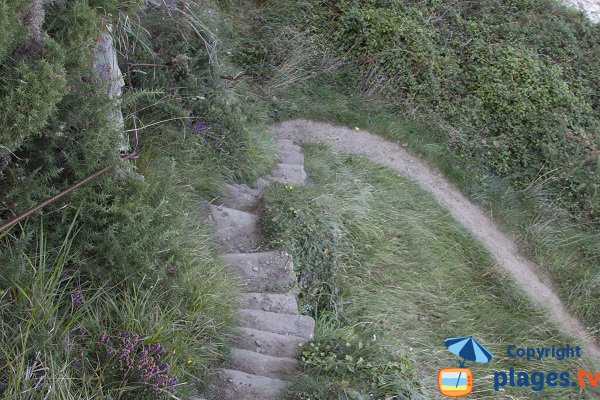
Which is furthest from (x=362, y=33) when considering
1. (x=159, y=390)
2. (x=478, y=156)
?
(x=159, y=390)

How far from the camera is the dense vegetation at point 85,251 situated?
A: 3070 mm

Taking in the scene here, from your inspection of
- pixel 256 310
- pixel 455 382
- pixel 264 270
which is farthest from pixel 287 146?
pixel 455 382

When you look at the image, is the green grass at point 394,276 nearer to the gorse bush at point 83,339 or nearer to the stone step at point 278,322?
the stone step at point 278,322

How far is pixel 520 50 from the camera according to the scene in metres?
9.51

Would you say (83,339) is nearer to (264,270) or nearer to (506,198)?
(264,270)

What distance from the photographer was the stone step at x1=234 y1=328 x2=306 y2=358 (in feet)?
14.1

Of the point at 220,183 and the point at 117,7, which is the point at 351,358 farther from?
the point at 117,7

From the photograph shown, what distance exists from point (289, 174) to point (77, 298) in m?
3.66

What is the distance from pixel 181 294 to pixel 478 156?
593 cm

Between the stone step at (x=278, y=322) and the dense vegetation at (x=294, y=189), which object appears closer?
the dense vegetation at (x=294, y=189)

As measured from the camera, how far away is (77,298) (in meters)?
3.33

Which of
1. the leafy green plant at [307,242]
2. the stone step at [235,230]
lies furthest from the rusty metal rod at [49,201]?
the leafy green plant at [307,242]

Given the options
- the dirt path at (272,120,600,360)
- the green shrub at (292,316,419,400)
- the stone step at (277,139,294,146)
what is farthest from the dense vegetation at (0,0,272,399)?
the dirt path at (272,120,600,360)

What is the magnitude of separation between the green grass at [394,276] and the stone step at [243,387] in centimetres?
17
